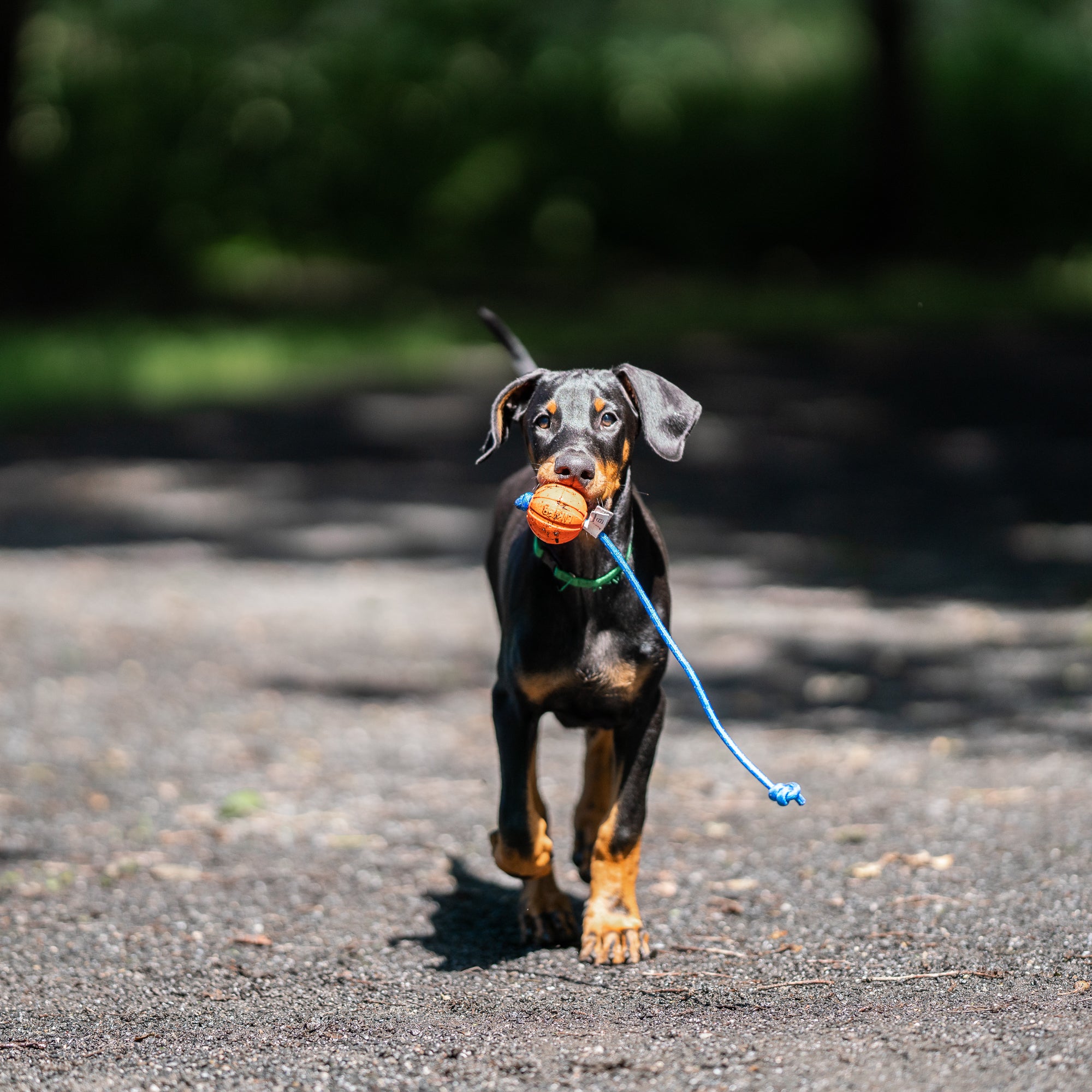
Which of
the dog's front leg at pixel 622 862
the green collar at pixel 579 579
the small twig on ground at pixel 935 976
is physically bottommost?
the small twig on ground at pixel 935 976

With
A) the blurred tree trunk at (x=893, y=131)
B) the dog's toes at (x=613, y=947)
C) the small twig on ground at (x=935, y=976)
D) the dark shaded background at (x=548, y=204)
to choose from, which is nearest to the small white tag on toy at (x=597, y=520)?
the dog's toes at (x=613, y=947)

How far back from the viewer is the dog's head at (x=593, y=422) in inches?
153

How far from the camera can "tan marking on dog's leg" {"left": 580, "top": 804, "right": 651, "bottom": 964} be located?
4.32 metres

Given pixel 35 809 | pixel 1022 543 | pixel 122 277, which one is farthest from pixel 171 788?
pixel 122 277

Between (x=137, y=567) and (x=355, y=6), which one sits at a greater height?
(x=355, y=6)

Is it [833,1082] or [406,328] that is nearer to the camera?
[833,1082]

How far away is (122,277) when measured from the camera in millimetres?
21250

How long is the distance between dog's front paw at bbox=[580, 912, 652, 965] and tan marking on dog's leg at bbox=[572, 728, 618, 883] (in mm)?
417

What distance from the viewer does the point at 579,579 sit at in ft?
13.7

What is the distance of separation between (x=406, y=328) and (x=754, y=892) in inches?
554

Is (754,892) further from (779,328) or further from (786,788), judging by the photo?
(779,328)

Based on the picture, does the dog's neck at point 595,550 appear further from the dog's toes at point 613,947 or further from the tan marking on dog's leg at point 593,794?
the dog's toes at point 613,947

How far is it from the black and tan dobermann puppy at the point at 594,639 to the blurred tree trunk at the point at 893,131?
18.2 metres

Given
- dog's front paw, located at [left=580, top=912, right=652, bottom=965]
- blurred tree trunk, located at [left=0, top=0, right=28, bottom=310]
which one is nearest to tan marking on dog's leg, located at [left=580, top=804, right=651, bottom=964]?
dog's front paw, located at [left=580, top=912, right=652, bottom=965]
